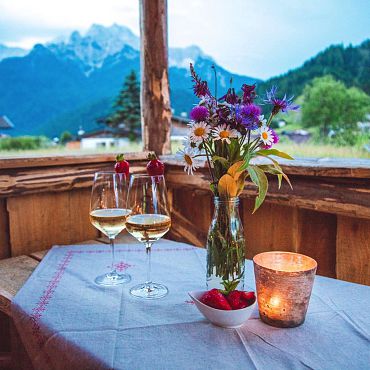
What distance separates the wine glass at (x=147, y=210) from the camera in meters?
0.92

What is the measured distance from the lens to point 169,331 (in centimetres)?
75

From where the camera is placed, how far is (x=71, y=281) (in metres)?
1.04

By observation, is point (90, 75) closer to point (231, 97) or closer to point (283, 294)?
point (231, 97)

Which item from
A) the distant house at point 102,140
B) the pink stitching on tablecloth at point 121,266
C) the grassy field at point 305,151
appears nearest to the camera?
the pink stitching on tablecloth at point 121,266

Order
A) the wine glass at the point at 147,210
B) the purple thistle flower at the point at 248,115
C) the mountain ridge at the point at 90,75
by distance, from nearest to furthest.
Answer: the purple thistle flower at the point at 248,115, the wine glass at the point at 147,210, the mountain ridge at the point at 90,75

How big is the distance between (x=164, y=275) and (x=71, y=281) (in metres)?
0.23

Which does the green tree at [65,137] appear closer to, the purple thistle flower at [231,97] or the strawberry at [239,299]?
the purple thistle flower at [231,97]

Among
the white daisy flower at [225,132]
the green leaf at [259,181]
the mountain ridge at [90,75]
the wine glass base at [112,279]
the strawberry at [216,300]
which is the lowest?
the wine glass base at [112,279]

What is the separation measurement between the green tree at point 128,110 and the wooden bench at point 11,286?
0.90 metres

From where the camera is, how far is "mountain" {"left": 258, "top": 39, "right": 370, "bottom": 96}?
1995 mm

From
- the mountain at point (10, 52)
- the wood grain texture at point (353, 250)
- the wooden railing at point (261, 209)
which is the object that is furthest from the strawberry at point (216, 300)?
the mountain at point (10, 52)

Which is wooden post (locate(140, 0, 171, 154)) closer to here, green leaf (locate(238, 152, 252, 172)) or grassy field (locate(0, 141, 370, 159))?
grassy field (locate(0, 141, 370, 159))

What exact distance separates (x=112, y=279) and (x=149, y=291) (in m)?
0.14

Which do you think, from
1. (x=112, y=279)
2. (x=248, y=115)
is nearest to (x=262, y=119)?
(x=248, y=115)
